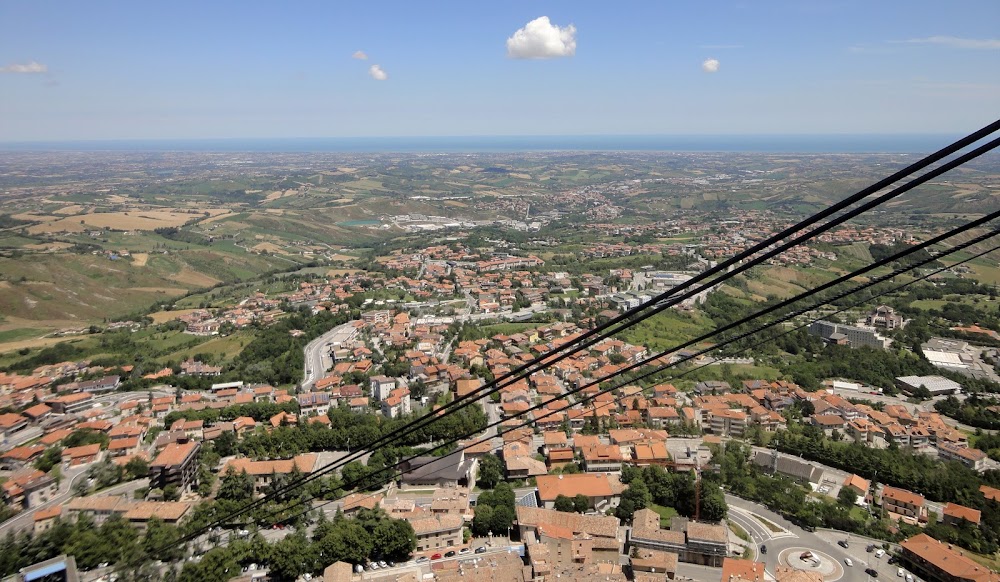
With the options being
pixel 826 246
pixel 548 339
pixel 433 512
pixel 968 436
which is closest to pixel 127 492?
pixel 433 512

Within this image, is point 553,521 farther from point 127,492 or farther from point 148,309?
point 148,309

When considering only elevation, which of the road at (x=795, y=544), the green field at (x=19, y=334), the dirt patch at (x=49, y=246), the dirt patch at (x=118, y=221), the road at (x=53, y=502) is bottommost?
the road at (x=53, y=502)

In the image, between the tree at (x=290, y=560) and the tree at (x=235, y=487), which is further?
the tree at (x=235, y=487)

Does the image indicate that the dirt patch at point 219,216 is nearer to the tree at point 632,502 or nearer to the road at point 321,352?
the road at point 321,352

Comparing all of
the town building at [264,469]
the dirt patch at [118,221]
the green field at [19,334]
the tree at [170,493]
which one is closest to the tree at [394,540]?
the town building at [264,469]

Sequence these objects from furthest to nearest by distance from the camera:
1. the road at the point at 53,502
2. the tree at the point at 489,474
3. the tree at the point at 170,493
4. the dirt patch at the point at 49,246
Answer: the dirt patch at the point at 49,246 < the tree at the point at 489,474 < the tree at the point at 170,493 < the road at the point at 53,502

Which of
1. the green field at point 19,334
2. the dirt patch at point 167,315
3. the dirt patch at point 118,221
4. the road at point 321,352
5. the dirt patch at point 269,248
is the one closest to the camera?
the road at point 321,352
